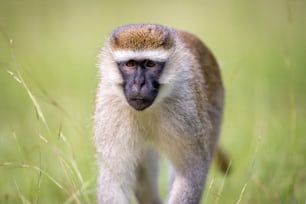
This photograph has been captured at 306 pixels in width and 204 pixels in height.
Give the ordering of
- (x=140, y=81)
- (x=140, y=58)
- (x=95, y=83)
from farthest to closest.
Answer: (x=95, y=83) < (x=140, y=58) < (x=140, y=81)

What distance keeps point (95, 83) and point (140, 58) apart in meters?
5.48

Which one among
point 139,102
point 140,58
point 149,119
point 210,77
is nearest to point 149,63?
point 140,58

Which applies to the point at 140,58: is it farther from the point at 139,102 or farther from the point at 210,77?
the point at 210,77

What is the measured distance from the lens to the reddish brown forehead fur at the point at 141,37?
5.83 m

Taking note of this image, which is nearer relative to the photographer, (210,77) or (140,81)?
(140,81)

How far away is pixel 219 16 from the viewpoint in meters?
17.1

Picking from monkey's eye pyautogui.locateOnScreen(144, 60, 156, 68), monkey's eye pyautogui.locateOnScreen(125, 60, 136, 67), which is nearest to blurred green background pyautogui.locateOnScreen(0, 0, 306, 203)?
monkey's eye pyautogui.locateOnScreen(125, 60, 136, 67)

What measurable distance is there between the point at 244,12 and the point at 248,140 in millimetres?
9124

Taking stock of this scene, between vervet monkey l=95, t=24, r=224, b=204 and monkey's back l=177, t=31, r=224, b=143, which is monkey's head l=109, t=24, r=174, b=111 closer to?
vervet monkey l=95, t=24, r=224, b=204

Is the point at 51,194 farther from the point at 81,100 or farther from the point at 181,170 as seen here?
the point at 81,100

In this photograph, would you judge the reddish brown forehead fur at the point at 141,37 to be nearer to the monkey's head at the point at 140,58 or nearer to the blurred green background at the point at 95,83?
the monkey's head at the point at 140,58

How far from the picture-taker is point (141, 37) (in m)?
5.87

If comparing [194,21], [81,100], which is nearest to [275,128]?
[81,100]

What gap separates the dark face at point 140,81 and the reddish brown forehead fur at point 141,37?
143mm
